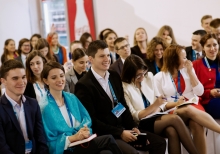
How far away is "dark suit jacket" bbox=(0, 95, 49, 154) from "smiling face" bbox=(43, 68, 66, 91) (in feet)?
0.90

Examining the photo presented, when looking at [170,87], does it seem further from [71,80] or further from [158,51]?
[71,80]

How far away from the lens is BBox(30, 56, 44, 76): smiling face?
4.21 metres

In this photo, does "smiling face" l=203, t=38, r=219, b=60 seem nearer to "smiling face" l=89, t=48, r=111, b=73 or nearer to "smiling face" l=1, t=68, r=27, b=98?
"smiling face" l=89, t=48, r=111, b=73

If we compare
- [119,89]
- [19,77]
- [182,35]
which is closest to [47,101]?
[19,77]

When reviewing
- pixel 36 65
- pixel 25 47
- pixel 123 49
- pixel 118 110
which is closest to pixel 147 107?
pixel 118 110

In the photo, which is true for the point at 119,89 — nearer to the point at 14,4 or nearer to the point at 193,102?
the point at 193,102

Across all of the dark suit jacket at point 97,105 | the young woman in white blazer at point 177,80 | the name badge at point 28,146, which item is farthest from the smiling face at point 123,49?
the name badge at point 28,146

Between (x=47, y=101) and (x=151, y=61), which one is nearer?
(x=47, y=101)

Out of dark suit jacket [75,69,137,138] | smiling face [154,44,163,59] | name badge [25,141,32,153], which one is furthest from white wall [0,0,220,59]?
name badge [25,141,32,153]

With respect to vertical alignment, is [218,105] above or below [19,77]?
below

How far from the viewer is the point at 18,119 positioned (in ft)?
9.82

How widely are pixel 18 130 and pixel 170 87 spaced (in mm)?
1892

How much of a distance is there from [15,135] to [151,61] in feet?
8.00

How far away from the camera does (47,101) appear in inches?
129
